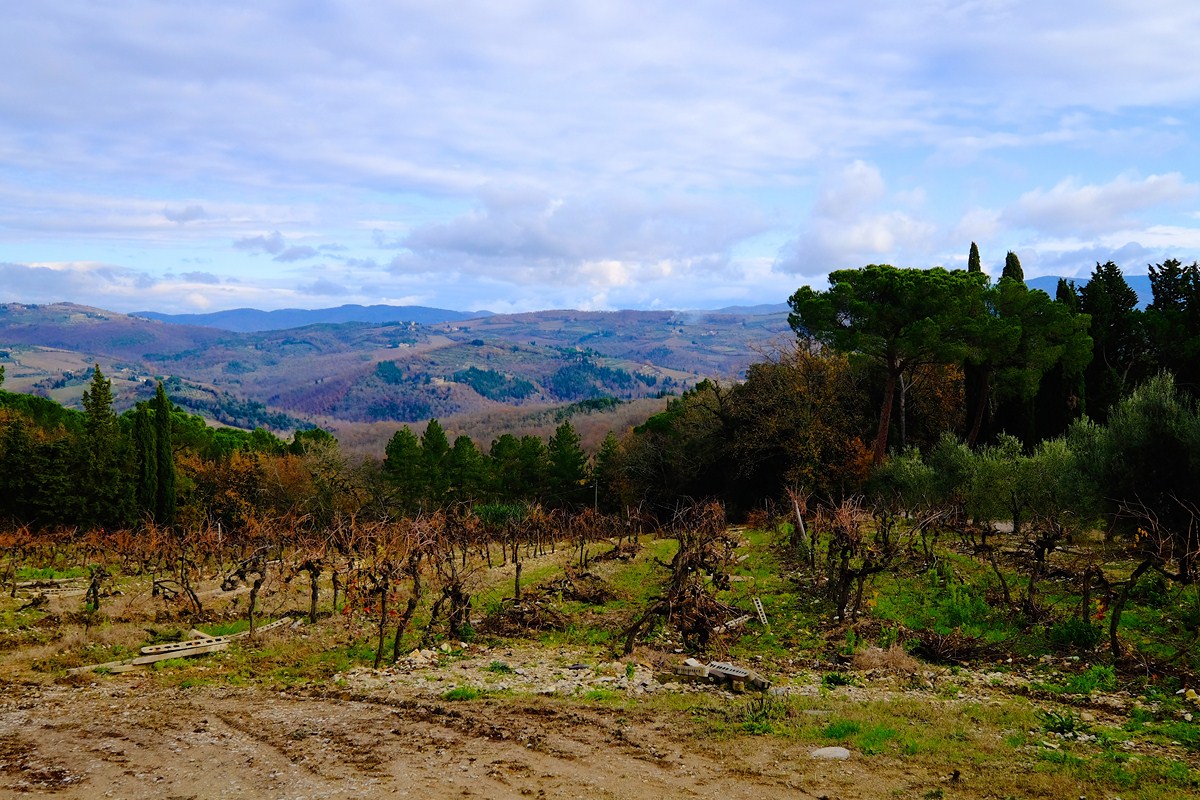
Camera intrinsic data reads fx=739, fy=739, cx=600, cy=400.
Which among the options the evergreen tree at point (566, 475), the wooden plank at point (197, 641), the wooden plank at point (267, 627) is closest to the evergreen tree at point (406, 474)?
the evergreen tree at point (566, 475)

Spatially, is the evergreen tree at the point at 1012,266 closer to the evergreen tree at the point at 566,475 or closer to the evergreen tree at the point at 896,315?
the evergreen tree at the point at 896,315

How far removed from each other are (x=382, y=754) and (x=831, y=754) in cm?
637

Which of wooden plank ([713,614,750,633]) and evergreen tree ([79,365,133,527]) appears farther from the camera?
evergreen tree ([79,365,133,527])

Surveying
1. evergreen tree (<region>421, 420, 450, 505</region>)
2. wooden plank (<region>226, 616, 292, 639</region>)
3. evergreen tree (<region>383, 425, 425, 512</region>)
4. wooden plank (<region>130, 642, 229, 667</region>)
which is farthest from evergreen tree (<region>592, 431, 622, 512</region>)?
wooden plank (<region>130, 642, 229, 667</region>)

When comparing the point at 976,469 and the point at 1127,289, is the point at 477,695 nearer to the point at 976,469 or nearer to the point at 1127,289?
the point at 976,469

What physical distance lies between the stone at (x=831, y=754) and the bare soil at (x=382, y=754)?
0.61 ft

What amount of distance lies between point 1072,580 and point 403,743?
17785mm

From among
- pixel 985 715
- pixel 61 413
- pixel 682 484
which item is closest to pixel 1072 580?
pixel 985 715

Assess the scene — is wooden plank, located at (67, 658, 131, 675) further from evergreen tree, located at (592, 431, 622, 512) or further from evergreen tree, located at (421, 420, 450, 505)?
evergreen tree, located at (421, 420, 450, 505)

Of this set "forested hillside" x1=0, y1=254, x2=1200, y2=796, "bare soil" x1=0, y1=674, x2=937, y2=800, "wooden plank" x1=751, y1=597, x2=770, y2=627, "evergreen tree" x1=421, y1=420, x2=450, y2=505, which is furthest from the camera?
"evergreen tree" x1=421, y1=420, x2=450, y2=505

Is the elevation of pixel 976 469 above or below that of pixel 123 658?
above

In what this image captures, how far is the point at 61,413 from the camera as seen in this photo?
62500mm

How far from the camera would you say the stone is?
10.2m

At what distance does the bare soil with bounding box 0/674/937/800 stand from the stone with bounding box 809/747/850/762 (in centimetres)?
19
